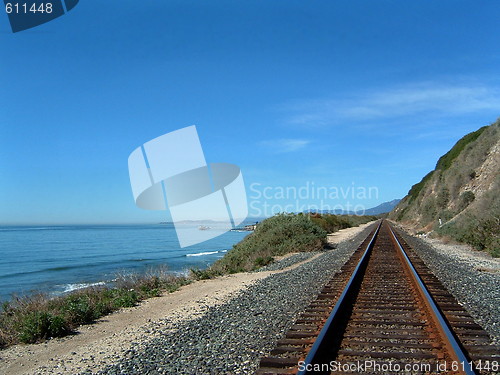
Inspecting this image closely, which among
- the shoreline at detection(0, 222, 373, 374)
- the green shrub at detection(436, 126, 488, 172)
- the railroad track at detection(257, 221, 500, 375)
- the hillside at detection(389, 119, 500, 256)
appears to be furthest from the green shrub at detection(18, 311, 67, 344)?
the green shrub at detection(436, 126, 488, 172)

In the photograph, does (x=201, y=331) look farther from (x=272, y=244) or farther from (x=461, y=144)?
(x=461, y=144)

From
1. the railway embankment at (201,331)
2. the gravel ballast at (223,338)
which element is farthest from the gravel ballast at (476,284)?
the gravel ballast at (223,338)

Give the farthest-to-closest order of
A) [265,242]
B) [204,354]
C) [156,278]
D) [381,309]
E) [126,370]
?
[265,242], [156,278], [381,309], [204,354], [126,370]

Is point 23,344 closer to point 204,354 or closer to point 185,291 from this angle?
point 204,354

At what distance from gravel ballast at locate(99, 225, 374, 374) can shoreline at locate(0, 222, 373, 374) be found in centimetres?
29

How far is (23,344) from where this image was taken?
6.61 meters

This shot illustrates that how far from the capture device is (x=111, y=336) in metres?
6.68

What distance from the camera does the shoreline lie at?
536 cm

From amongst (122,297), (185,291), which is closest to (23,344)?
(122,297)

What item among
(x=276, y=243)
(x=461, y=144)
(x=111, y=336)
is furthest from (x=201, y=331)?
(x=461, y=144)

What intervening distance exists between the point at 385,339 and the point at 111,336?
4.71 meters

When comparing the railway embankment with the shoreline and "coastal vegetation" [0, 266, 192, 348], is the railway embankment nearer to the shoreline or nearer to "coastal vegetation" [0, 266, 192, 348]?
the shoreline

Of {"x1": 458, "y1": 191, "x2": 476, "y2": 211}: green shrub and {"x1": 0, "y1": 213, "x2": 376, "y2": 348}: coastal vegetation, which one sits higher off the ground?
{"x1": 458, "y1": 191, "x2": 476, "y2": 211}: green shrub

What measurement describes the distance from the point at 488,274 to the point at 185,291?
8812 millimetres
